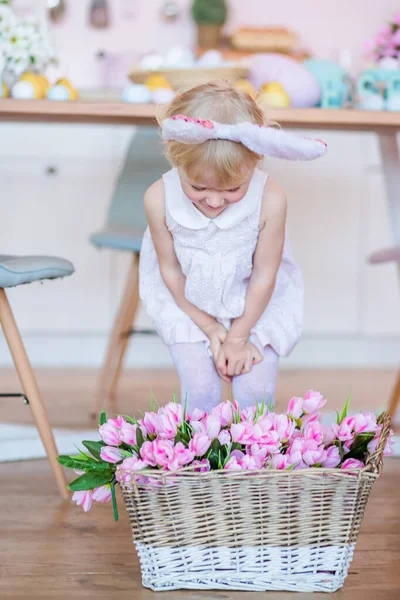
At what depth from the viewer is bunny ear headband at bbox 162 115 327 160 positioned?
138 centimetres

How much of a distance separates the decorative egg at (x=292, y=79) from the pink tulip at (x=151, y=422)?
992 mm

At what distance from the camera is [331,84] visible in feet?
6.73

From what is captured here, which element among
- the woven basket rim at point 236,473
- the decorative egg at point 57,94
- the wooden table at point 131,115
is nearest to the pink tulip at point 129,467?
the woven basket rim at point 236,473

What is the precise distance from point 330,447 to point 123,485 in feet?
1.04

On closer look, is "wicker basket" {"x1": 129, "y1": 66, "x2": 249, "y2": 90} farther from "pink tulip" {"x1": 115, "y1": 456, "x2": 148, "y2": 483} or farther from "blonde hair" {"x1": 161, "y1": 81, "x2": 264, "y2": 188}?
"pink tulip" {"x1": 115, "y1": 456, "x2": 148, "y2": 483}

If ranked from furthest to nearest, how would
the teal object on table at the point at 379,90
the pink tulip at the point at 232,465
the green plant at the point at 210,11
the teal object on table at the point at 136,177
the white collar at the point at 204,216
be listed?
the green plant at the point at 210,11
the teal object on table at the point at 136,177
the teal object on table at the point at 379,90
the white collar at the point at 204,216
the pink tulip at the point at 232,465

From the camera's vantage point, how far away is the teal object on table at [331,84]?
6.71 feet

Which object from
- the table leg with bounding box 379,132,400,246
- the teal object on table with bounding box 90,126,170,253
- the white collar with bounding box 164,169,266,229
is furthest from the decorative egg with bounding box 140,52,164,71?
the table leg with bounding box 379,132,400,246

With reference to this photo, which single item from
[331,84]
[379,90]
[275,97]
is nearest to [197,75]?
[275,97]

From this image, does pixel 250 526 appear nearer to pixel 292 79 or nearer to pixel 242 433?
pixel 242 433

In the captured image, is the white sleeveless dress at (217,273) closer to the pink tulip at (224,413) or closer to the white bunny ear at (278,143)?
the white bunny ear at (278,143)

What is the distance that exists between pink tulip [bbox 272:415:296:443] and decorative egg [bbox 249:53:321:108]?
3.18 feet

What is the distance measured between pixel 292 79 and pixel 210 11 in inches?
66.4

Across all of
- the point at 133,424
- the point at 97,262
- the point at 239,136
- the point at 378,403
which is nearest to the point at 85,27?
the point at 97,262
